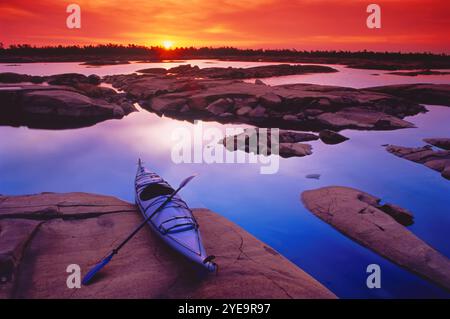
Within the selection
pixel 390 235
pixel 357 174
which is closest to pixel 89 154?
pixel 357 174

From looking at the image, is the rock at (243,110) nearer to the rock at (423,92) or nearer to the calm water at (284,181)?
the calm water at (284,181)

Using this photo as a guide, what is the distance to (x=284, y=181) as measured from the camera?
47.6 ft

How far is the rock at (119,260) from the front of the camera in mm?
6270

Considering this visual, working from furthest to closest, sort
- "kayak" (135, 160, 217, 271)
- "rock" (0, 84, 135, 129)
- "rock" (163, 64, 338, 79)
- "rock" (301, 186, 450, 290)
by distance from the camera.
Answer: "rock" (163, 64, 338, 79) → "rock" (0, 84, 135, 129) → "rock" (301, 186, 450, 290) → "kayak" (135, 160, 217, 271)

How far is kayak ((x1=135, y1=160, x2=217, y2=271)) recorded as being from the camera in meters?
7.01

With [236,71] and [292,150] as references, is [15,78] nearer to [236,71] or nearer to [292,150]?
[236,71]

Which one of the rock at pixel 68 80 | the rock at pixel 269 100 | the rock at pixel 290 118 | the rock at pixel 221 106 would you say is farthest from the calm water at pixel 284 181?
the rock at pixel 68 80

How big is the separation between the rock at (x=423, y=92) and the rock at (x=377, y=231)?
28.0 meters

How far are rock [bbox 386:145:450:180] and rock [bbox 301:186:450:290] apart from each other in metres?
5.81

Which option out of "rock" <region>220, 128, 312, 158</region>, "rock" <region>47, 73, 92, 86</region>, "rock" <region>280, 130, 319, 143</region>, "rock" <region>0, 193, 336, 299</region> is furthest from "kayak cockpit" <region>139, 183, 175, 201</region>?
"rock" <region>47, 73, 92, 86</region>

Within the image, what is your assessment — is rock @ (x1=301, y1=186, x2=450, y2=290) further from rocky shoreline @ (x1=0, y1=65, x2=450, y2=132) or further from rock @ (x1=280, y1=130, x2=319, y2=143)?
rocky shoreline @ (x1=0, y1=65, x2=450, y2=132)
